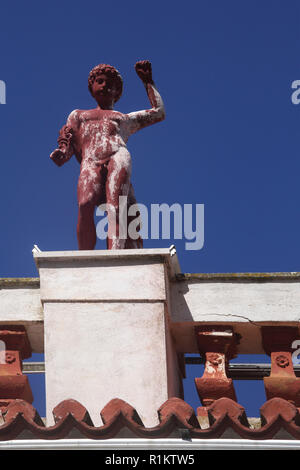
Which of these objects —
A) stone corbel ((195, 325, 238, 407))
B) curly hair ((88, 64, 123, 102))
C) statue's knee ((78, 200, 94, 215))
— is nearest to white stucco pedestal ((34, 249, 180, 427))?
stone corbel ((195, 325, 238, 407))

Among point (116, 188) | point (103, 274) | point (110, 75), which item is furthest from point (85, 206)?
point (110, 75)

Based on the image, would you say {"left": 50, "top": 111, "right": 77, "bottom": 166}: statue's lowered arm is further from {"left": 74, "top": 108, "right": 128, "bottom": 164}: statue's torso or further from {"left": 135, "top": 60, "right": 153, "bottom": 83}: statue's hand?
{"left": 135, "top": 60, "right": 153, "bottom": 83}: statue's hand

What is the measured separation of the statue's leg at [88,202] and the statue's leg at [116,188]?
0.30ft

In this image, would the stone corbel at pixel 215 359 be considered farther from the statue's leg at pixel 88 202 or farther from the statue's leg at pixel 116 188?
the statue's leg at pixel 88 202

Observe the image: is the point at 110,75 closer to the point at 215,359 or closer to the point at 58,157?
the point at 58,157

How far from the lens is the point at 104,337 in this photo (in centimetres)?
1128

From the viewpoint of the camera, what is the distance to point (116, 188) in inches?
480

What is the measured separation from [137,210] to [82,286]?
42.7 inches

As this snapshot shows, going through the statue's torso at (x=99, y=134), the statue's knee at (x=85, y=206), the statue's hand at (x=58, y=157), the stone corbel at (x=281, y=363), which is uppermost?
the statue's torso at (x=99, y=134)

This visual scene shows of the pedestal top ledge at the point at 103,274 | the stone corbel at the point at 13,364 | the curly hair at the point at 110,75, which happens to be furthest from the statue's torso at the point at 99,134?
the stone corbel at the point at 13,364

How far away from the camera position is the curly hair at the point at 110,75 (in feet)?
41.7

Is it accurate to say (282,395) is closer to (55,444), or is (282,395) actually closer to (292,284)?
(292,284)

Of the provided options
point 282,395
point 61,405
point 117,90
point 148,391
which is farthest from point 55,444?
point 117,90
